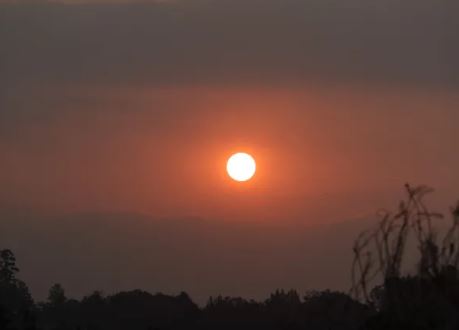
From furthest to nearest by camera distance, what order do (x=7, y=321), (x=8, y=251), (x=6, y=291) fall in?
(x=8, y=251)
(x=6, y=291)
(x=7, y=321)

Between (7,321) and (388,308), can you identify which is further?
(7,321)

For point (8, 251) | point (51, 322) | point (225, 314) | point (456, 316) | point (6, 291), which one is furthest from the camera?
point (8, 251)

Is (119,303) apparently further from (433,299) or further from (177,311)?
(433,299)

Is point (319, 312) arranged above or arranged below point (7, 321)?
above

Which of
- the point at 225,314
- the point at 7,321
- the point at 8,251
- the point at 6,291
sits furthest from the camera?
the point at 8,251

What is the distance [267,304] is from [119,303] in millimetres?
8558

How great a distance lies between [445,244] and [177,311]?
148ft

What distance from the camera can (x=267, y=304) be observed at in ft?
258

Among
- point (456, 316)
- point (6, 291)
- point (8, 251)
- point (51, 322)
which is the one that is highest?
point (8, 251)

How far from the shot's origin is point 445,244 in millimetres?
31953

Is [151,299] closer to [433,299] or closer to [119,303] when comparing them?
[119,303]

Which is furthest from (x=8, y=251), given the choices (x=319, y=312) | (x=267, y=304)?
(x=319, y=312)

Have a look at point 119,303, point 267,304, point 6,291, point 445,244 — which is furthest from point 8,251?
point 445,244

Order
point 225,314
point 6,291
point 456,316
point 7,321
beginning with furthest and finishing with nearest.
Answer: point 6,291, point 225,314, point 7,321, point 456,316
